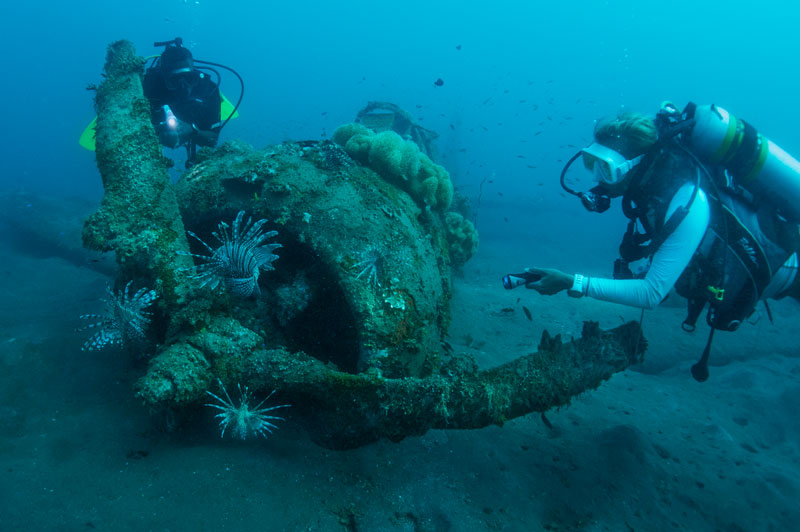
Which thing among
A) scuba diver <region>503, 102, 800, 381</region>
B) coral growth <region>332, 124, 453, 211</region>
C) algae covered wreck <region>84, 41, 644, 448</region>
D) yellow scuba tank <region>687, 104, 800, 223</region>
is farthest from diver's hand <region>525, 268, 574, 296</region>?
coral growth <region>332, 124, 453, 211</region>

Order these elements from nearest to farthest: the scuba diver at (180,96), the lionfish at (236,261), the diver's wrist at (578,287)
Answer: the lionfish at (236,261)
the diver's wrist at (578,287)
the scuba diver at (180,96)

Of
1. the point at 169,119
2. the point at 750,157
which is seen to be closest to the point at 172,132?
the point at 169,119

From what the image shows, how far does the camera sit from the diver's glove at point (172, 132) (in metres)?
5.14

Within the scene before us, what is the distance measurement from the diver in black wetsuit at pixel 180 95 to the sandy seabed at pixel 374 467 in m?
2.90

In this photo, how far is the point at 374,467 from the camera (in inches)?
107

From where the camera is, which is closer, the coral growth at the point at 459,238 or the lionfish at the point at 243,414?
the lionfish at the point at 243,414

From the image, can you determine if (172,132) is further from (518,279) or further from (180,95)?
(518,279)

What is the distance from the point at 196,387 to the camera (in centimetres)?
239

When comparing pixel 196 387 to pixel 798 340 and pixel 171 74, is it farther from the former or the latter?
pixel 798 340

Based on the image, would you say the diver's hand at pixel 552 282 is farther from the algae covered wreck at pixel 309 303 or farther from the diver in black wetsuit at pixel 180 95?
the diver in black wetsuit at pixel 180 95

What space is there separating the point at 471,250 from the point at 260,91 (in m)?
126

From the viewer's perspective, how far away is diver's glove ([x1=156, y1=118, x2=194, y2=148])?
514 centimetres

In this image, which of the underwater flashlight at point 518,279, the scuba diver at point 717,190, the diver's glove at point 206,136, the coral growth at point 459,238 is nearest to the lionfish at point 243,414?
the underwater flashlight at point 518,279

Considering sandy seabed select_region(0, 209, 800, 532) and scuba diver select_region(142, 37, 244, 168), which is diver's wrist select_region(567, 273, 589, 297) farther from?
scuba diver select_region(142, 37, 244, 168)
